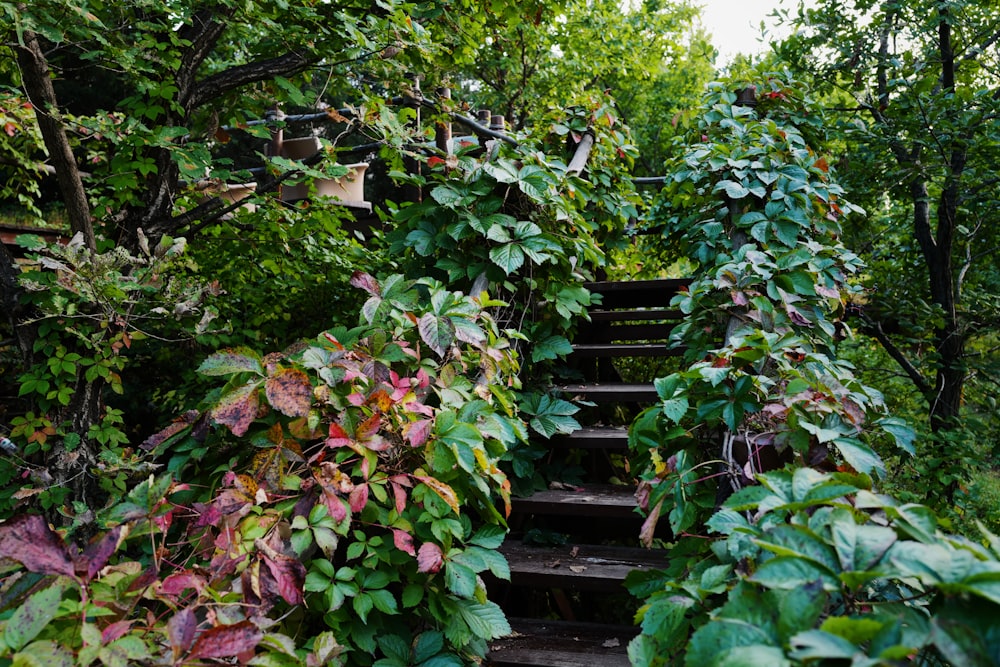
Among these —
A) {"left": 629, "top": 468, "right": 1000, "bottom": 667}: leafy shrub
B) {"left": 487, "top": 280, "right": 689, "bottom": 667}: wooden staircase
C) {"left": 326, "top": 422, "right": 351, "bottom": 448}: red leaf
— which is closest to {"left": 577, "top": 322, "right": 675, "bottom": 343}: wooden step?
{"left": 487, "top": 280, "right": 689, "bottom": 667}: wooden staircase

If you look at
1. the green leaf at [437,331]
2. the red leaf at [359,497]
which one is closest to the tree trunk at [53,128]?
the green leaf at [437,331]

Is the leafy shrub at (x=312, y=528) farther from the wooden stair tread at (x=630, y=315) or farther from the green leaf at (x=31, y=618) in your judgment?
the wooden stair tread at (x=630, y=315)

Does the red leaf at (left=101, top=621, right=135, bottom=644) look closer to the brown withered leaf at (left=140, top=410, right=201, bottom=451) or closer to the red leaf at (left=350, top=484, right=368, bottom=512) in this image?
the red leaf at (left=350, top=484, right=368, bottom=512)

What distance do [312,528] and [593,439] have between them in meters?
1.84

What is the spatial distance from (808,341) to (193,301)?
2.25m

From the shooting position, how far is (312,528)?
4.62 feet

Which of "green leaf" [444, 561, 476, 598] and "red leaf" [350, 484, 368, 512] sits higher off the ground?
"red leaf" [350, 484, 368, 512]

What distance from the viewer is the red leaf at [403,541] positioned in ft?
4.95

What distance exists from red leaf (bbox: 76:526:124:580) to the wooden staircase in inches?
54.9

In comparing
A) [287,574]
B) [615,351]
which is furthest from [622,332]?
[287,574]

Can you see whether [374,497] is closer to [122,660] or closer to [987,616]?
[122,660]

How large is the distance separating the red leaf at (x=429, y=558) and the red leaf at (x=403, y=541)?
0.09ft

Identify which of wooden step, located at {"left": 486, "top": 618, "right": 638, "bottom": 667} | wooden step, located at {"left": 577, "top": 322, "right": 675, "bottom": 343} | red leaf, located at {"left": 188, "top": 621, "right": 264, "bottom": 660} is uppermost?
wooden step, located at {"left": 577, "top": 322, "right": 675, "bottom": 343}

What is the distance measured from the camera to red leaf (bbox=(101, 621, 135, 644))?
0.99m
